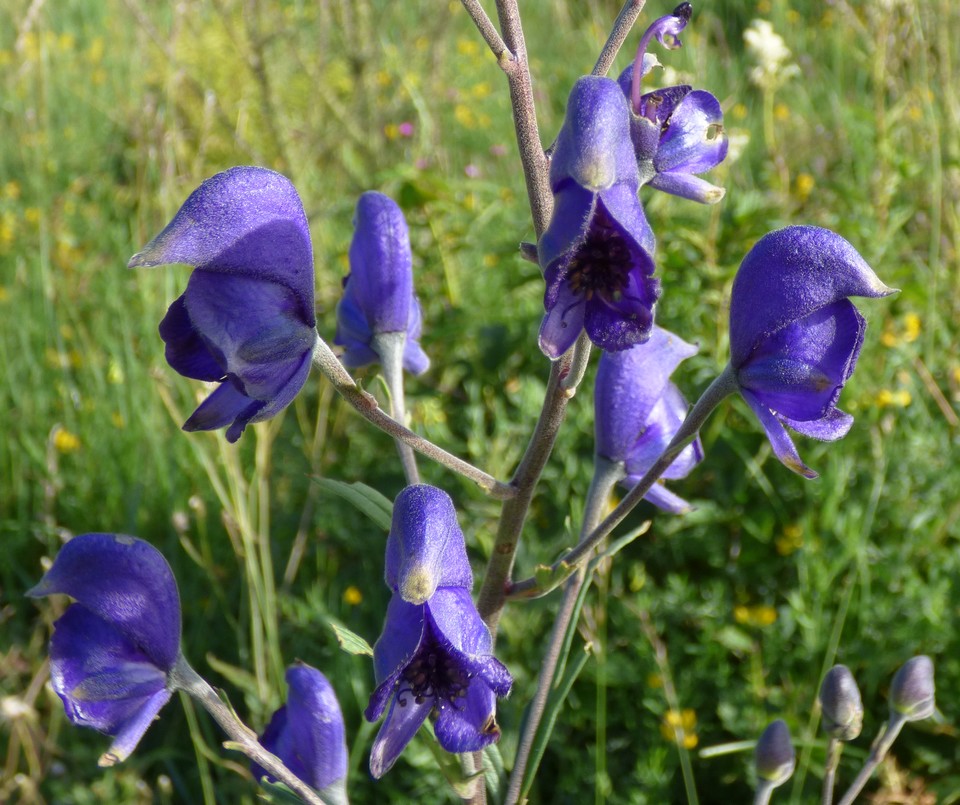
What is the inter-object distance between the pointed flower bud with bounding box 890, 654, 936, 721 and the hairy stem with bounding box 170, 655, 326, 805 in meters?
0.83

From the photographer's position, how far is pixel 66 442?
10.6ft

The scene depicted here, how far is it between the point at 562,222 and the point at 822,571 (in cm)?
173

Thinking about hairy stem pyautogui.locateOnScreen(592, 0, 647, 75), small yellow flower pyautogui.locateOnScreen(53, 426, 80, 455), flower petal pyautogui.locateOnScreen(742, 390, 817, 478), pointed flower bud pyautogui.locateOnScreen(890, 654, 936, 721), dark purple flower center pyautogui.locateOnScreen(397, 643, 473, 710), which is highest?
hairy stem pyautogui.locateOnScreen(592, 0, 647, 75)

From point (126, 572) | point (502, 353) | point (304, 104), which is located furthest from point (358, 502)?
point (304, 104)

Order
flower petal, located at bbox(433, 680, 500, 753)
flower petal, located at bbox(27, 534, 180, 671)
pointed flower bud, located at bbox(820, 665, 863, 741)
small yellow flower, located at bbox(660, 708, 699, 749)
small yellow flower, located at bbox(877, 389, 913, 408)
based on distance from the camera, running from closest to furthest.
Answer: flower petal, located at bbox(433, 680, 500, 753) → flower petal, located at bbox(27, 534, 180, 671) → pointed flower bud, located at bbox(820, 665, 863, 741) → small yellow flower, located at bbox(660, 708, 699, 749) → small yellow flower, located at bbox(877, 389, 913, 408)

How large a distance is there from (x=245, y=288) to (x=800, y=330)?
60cm

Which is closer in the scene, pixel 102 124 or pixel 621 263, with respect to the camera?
pixel 621 263

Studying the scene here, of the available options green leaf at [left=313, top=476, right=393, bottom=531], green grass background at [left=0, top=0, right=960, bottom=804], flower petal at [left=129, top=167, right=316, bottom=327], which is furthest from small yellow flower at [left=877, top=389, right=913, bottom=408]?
flower petal at [left=129, top=167, right=316, bottom=327]

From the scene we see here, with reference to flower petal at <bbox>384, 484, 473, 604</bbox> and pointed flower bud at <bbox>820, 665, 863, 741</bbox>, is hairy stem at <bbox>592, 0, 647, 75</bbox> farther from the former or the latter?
pointed flower bud at <bbox>820, 665, 863, 741</bbox>

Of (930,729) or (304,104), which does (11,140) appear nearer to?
(304,104)

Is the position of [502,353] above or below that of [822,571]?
above

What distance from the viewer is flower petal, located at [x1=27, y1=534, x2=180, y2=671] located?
1288mm

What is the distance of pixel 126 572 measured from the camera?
1297 mm

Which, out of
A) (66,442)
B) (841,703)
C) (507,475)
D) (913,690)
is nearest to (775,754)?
(841,703)
